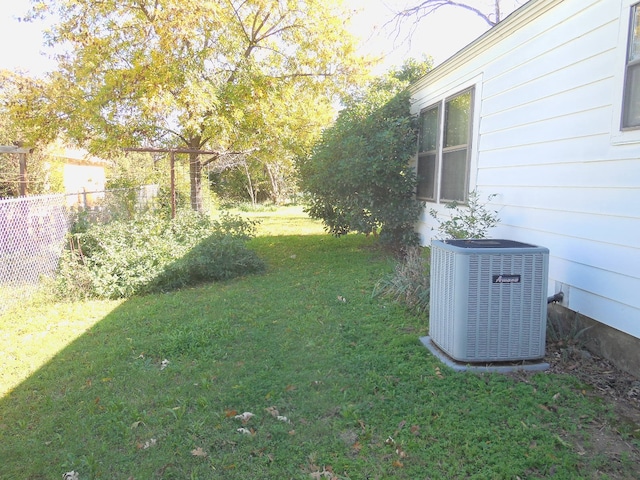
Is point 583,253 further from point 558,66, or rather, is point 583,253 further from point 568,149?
point 558,66

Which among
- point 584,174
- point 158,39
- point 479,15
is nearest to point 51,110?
point 158,39

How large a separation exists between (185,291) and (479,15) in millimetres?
13570

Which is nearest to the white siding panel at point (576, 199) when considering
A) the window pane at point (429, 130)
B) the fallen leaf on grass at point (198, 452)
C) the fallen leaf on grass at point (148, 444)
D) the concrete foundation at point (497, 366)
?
the concrete foundation at point (497, 366)

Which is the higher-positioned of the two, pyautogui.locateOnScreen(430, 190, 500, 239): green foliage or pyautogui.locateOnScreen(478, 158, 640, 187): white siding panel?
pyautogui.locateOnScreen(478, 158, 640, 187): white siding panel

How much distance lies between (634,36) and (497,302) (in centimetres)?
207

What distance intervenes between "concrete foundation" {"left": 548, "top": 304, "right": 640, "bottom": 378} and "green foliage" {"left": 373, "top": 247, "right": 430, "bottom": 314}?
1.25m

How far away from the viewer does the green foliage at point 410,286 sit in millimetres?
4781

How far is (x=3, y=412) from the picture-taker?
3.05 meters

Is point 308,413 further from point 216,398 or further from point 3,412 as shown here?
point 3,412

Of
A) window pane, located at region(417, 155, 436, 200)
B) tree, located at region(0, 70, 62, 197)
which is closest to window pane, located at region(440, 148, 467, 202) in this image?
window pane, located at region(417, 155, 436, 200)

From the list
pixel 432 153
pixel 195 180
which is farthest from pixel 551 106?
pixel 195 180

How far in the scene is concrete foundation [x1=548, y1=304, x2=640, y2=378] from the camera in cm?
314

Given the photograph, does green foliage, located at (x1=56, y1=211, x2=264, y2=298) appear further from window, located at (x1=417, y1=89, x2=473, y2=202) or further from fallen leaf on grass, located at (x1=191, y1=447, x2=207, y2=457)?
fallen leaf on grass, located at (x1=191, y1=447, x2=207, y2=457)

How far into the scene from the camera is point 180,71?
841cm
